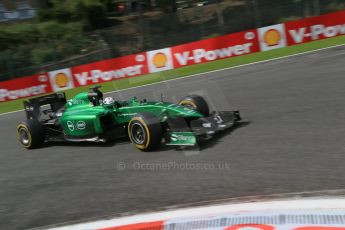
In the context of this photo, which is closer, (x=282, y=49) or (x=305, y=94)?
(x=305, y=94)

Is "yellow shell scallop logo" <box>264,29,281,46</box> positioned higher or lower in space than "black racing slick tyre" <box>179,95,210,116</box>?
higher

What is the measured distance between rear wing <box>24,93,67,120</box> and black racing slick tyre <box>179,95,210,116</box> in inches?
111

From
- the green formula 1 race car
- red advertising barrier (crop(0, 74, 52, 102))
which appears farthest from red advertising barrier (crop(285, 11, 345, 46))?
the green formula 1 race car

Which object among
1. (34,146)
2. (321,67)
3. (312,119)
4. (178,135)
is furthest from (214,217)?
(321,67)

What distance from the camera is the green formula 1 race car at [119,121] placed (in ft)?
21.8

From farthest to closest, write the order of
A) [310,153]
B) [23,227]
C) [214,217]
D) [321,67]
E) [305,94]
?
[321,67], [305,94], [310,153], [23,227], [214,217]

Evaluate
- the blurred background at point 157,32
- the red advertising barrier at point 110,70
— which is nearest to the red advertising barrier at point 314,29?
the blurred background at point 157,32

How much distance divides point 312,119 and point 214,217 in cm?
359

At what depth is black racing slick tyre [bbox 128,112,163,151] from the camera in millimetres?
6582

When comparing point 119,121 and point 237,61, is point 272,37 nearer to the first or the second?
point 237,61

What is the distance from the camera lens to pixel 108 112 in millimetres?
7523

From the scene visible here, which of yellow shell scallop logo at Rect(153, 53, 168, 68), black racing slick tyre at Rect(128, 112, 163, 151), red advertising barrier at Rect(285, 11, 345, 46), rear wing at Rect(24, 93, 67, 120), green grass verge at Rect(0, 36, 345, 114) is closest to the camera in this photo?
black racing slick tyre at Rect(128, 112, 163, 151)

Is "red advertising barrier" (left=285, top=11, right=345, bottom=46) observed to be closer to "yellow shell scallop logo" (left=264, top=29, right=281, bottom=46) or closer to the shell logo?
"yellow shell scallop logo" (left=264, top=29, right=281, bottom=46)

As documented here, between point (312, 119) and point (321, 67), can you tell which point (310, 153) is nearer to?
point (312, 119)
